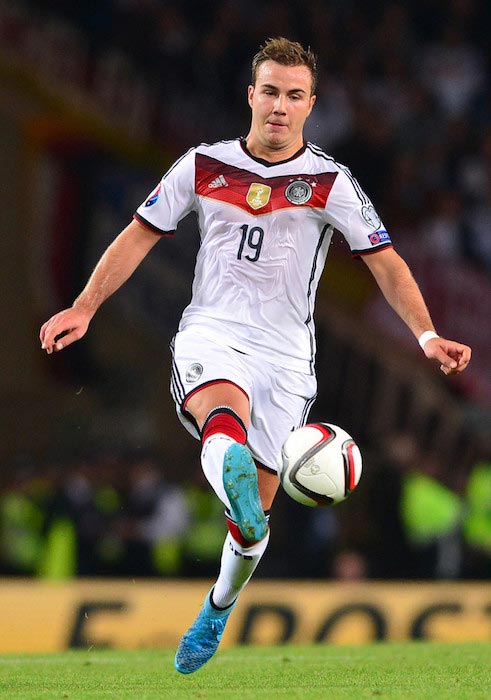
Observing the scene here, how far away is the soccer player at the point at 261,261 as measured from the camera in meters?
6.09

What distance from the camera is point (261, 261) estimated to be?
6133 millimetres

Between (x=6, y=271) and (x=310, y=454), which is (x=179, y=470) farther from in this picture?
(x=310, y=454)

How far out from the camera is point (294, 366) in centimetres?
620

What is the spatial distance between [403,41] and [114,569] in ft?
25.0

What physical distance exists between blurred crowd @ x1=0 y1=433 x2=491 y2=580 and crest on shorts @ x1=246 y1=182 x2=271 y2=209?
250 inches

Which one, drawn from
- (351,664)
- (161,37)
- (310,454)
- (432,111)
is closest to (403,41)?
(432,111)

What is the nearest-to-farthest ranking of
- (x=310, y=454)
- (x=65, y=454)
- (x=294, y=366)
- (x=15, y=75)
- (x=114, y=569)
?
(x=310, y=454) < (x=294, y=366) < (x=114, y=569) < (x=15, y=75) < (x=65, y=454)

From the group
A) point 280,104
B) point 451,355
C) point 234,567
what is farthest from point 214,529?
point 451,355

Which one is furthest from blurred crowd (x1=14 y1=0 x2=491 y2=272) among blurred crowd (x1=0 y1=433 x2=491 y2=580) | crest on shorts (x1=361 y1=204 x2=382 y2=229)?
crest on shorts (x1=361 y1=204 x2=382 y2=229)

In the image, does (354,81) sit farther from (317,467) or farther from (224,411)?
(317,467)

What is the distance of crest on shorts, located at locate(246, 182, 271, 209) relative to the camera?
242 inches

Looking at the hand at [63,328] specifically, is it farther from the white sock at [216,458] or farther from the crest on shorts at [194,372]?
the white sock at [216,458]

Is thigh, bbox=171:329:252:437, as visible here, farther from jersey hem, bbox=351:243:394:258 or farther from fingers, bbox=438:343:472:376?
→ fingers, bbox=438:343:472:376

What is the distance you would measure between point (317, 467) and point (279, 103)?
65.7 inches
